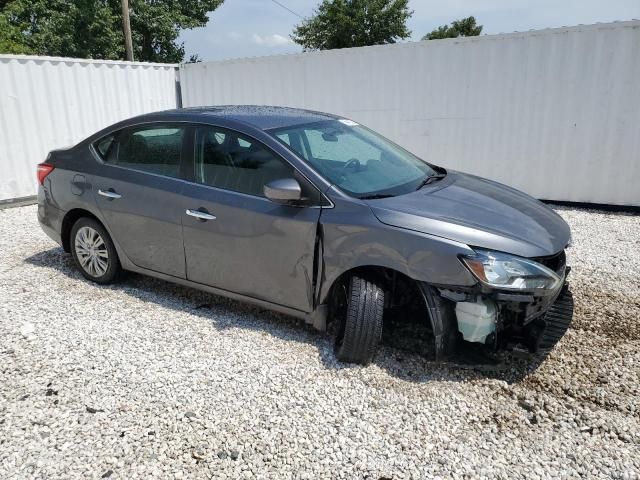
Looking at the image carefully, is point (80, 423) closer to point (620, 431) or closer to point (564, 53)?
point (620, 431)

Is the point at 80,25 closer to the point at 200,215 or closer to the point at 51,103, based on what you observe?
the point at 51,103

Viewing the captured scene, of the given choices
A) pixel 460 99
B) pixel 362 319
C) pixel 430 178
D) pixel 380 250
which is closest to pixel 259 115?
pixel 430 178

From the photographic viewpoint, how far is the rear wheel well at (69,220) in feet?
15.1

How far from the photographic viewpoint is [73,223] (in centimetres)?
477

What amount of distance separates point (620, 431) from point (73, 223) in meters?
4.69

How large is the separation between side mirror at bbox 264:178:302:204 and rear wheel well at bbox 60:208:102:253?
2114 mm

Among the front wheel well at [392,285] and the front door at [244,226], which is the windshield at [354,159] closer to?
the front door at [244,226]

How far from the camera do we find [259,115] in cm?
401

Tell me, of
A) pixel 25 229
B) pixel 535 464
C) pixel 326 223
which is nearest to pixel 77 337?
pixel 326 223

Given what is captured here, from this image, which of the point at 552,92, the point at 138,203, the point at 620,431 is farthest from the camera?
the point at 552,92

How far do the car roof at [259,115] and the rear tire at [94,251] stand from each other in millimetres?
1213

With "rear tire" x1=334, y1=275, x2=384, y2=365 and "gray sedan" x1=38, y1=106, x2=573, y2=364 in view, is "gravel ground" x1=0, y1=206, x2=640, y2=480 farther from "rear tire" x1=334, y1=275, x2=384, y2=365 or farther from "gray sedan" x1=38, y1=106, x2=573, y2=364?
"gray sedan" x1=38, y1=106, x2=573, y2=364

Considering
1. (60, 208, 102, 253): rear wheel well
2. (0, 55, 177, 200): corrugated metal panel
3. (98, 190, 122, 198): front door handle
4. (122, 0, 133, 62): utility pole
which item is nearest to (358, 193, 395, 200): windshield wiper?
(98, 190, 122, 198): front door handle

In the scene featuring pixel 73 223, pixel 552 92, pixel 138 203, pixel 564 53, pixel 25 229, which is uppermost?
pixel 564 53
